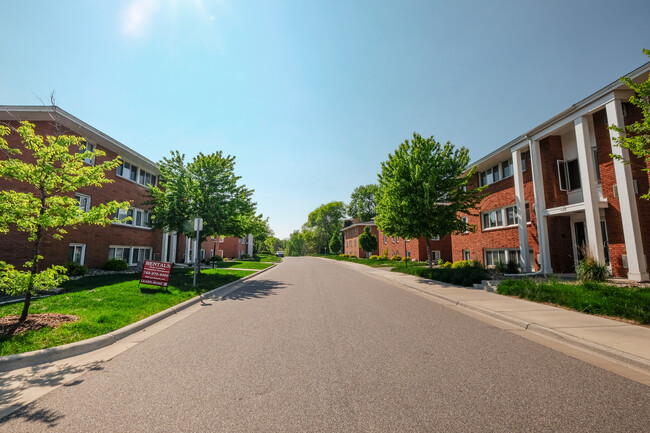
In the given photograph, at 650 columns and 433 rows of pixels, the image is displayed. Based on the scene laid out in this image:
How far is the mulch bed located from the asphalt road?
7.50 feet

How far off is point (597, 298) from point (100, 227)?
23054mm

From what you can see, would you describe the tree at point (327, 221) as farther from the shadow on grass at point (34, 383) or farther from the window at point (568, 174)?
the shadow on grass at point (34, 383)

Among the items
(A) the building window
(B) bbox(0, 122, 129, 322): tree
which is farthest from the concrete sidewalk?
(A) the building window

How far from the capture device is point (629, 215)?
11570 mm

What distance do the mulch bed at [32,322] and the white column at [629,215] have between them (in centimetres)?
1787

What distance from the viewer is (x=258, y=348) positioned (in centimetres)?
525

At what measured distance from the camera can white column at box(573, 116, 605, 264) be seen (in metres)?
12.7

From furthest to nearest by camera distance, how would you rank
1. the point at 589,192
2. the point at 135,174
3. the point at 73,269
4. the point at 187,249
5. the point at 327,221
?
the point at 327,221 → the point at 187,249 → the point at 135,174 → the point at 73,269 → the point at 589,192

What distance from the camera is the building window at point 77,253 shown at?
54.0 feet

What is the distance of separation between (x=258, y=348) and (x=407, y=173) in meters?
14.6

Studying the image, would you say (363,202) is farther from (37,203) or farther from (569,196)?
(37,203)

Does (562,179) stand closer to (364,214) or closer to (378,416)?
(378,416)

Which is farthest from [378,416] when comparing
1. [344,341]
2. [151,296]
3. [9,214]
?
[151,296]

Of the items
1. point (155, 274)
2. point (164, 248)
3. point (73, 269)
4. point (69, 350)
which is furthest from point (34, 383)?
point (164, 248)
